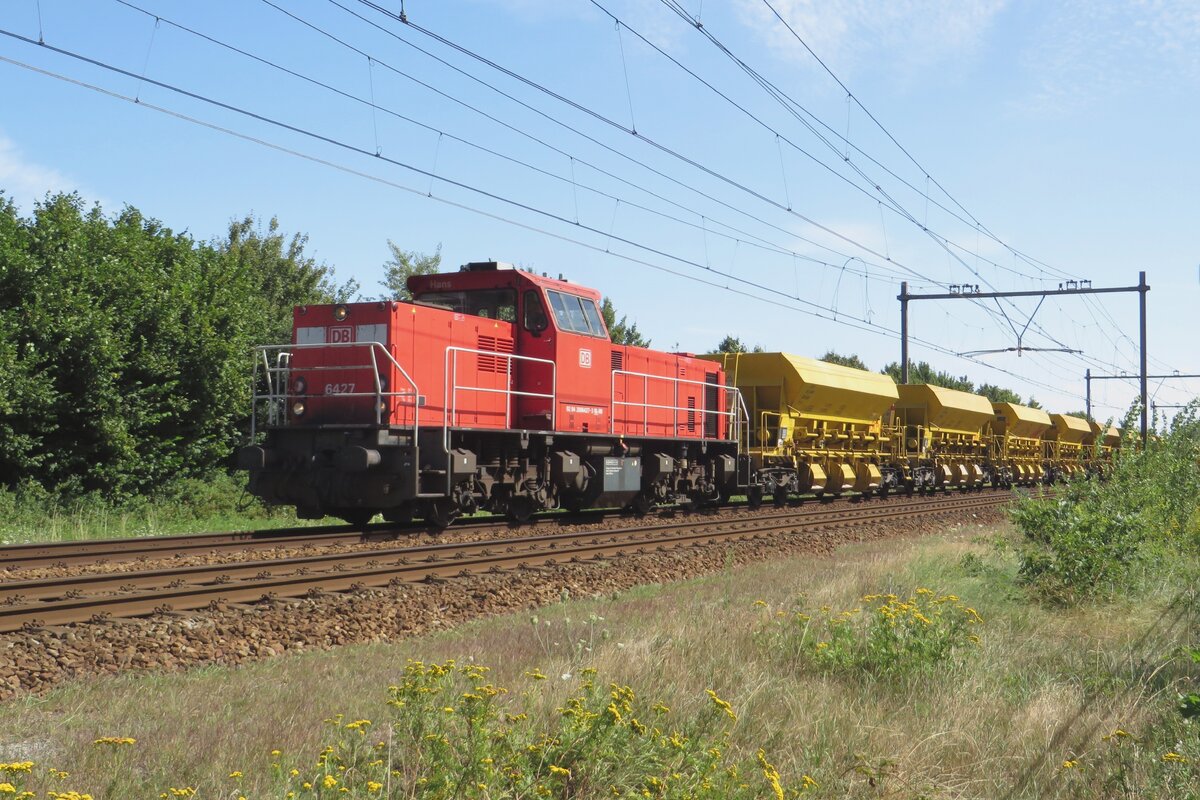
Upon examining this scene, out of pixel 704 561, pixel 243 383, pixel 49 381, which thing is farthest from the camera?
pixel 243 383

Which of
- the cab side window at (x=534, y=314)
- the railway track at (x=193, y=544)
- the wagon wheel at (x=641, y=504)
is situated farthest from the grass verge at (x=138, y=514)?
the wagon wheel at (x=641, y=504)

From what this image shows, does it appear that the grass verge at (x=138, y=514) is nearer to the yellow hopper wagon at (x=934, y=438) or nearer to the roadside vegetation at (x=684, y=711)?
the roadside vegetation at (x=684, y=711)

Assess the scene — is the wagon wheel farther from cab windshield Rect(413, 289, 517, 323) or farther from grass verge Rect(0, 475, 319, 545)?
grass verge Rect(0, 475, 319, 545)

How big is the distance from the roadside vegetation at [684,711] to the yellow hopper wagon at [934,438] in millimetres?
20985

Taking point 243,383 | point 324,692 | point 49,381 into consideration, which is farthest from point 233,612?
point 243,383

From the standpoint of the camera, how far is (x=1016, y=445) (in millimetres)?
38625

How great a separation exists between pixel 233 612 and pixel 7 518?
9005mm

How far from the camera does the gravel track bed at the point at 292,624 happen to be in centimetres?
659

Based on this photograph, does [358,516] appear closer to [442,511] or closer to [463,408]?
[442,511]

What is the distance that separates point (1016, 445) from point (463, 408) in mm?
30011

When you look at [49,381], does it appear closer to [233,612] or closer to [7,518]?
[7,518]

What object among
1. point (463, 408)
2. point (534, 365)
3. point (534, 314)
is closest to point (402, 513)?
point (463, 408)

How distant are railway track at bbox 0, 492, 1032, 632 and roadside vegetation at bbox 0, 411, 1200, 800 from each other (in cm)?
165

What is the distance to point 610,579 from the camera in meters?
11.1
